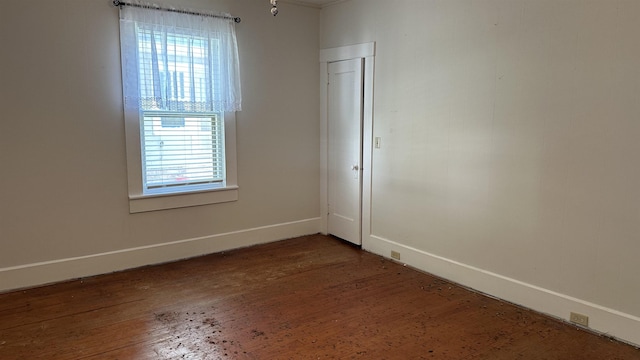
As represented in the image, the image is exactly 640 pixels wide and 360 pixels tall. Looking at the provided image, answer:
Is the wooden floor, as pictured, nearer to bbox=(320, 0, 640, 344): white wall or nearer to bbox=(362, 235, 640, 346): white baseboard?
bbox=(362, 235, 640, 346): white baseboard

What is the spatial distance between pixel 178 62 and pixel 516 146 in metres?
3.02

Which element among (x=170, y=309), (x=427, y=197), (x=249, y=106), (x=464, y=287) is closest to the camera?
(x=170, y=309)

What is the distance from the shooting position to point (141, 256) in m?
4.08

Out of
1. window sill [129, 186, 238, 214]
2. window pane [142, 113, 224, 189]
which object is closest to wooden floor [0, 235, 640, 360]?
window sill [129, 186, 238, 214]

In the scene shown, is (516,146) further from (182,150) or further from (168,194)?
(168,194)

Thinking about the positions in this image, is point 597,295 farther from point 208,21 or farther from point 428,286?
point 208,21

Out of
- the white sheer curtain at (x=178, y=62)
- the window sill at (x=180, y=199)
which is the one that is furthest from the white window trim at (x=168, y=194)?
the white sheer curtain at (x=178, y=62)

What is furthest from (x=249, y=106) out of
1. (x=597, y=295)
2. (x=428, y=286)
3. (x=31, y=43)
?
(x=597, y=295)

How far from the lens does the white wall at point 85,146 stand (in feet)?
11.3

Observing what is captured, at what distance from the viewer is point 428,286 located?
3.64 meters

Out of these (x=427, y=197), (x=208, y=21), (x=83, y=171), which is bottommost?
(x=427, y=197)

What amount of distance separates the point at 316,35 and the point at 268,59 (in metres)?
0.73

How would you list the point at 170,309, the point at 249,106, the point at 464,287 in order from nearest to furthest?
the point at 170,309 → the point at 464,287 → the point at 249,106

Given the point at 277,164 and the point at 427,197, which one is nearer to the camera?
the point at 427,197
